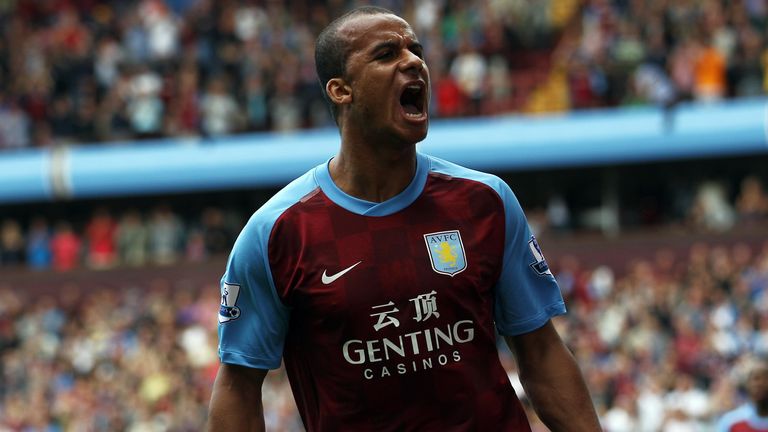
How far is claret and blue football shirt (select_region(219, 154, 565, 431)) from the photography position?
3775 mm

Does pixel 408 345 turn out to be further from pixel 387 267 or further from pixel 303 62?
pixel 303 62

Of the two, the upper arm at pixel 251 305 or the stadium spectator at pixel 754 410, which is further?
the stadium spectator at pixel 754 410

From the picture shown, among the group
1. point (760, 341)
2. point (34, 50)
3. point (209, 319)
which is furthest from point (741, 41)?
point (34, 50)

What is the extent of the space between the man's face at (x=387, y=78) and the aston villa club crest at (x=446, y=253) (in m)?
0.27

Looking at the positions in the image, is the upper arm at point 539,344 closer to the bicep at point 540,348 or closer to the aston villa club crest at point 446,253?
the bicep at point 540,348

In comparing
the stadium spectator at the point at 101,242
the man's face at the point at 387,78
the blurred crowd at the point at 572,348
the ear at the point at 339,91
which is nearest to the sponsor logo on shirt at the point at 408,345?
the man's face at the point at 387,78

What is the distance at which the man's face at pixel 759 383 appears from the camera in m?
8.37

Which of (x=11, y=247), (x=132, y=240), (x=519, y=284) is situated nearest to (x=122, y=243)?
(x=132, y=240)

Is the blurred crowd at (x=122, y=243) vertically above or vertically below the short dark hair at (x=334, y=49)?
below

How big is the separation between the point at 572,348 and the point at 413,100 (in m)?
10.1

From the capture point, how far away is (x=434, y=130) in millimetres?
21188

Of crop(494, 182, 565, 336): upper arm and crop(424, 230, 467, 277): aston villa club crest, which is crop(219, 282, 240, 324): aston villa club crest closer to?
crop(424, 230, 467, 277): aston villa club crest

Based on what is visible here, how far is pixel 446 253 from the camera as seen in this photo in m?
3.83

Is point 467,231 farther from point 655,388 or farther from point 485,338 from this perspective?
point 655,388
